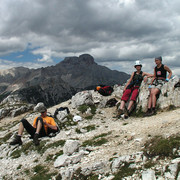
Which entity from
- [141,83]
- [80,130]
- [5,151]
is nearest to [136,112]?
[141,83]

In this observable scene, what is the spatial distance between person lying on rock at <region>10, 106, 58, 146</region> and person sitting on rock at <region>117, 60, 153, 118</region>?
5.96 m

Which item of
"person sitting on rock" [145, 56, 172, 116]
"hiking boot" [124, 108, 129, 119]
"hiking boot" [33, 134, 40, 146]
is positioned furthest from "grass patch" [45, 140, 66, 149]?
"person sitting on rock" [145, 56, 172, 116]

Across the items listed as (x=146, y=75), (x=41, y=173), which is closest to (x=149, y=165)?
(x=41, y=173)

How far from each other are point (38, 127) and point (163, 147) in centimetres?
882

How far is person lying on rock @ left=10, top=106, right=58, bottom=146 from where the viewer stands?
12.9 m

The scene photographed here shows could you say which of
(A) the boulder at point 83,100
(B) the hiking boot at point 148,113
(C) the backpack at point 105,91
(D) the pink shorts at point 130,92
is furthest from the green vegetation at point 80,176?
(C) the backpack at point 105,91

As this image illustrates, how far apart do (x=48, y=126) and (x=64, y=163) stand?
15.3 ft

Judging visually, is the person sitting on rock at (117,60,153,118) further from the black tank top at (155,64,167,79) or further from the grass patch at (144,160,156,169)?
the grass patch at (144,160,156,169)

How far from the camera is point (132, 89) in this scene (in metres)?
16.4

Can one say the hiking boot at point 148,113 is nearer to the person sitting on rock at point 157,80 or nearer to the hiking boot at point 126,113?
the person sitting on rock at point 157,80

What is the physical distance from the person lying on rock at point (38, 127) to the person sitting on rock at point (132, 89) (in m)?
5.96

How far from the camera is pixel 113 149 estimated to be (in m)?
9.55

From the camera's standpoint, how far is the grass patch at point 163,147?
7.30m

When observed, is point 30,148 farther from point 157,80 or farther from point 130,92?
point 157,80
